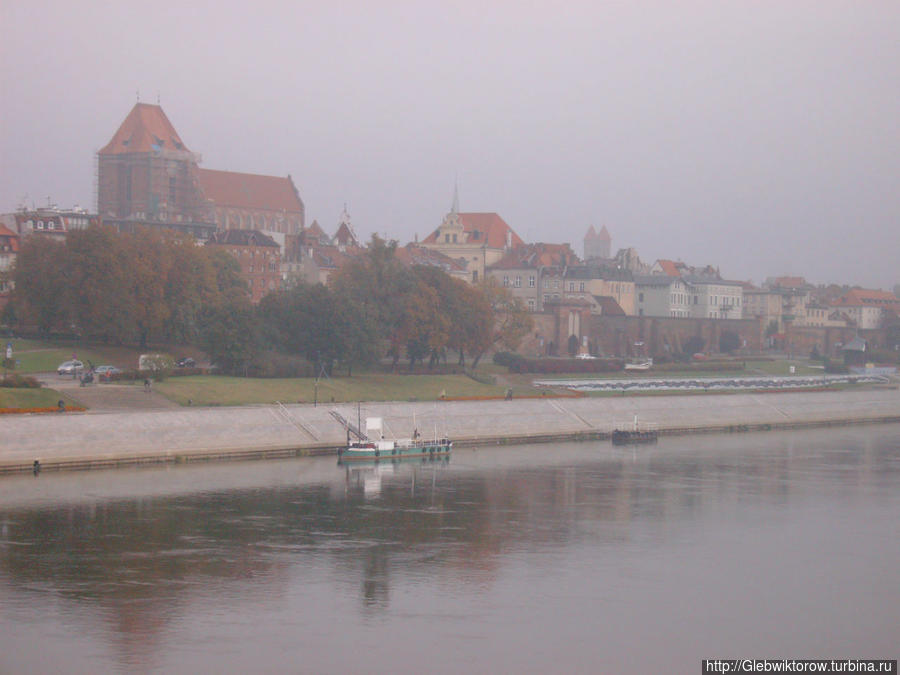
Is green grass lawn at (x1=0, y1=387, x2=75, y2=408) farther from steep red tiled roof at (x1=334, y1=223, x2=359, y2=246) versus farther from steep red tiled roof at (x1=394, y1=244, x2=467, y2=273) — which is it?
steep red tiled roof at (x1=334, y1=223, x2=359, y2=246)

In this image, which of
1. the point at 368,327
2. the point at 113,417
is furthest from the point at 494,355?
the point at 113,417

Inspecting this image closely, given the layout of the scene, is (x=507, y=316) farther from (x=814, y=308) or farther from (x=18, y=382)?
(x=814, y=308)

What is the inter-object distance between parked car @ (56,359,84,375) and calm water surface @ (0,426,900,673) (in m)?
18.2

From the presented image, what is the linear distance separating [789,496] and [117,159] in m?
112


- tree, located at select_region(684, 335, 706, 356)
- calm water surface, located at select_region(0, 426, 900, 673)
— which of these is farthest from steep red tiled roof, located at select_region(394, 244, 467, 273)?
calm water surface, located at select_region(0, 426, 900, 673)

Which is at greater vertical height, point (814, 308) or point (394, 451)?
point (814, 308)

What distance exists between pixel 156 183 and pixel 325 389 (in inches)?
3080

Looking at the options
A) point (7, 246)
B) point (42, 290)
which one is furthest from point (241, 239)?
point (42, 290)

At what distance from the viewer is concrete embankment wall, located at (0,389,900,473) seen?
52.5m

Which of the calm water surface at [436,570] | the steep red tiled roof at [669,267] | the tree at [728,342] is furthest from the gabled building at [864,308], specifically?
the calm water surface at [436,570]

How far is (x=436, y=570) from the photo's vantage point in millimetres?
35469

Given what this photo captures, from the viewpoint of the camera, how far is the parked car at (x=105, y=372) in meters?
65.4

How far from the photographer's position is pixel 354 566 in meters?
35.6

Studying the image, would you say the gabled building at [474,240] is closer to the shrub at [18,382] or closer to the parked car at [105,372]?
the parked car at [105,372]
